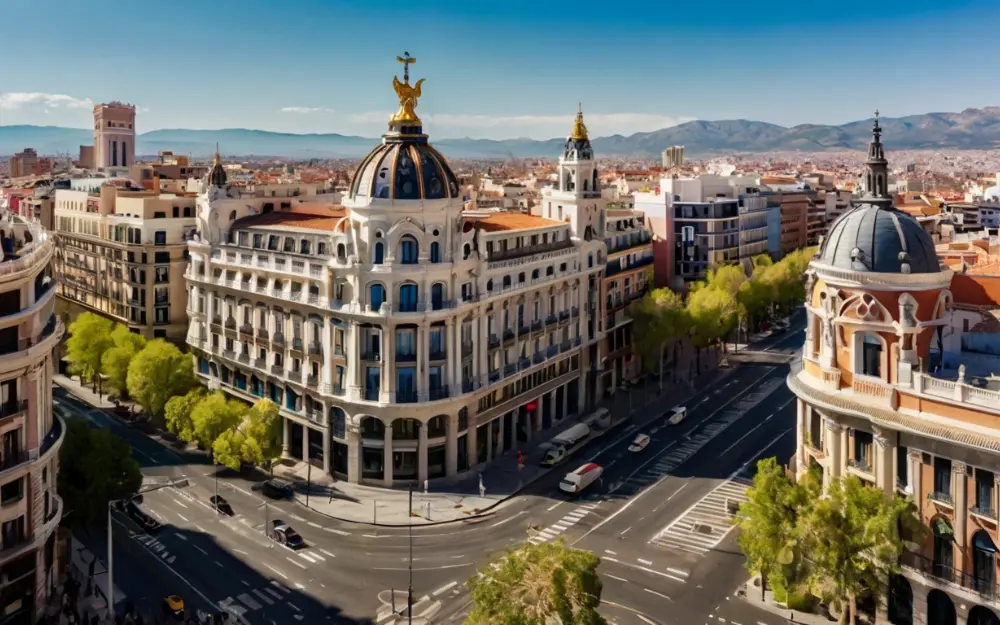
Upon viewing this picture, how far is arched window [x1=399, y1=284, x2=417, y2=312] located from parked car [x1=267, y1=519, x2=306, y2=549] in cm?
2160

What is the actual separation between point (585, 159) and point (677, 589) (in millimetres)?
57061

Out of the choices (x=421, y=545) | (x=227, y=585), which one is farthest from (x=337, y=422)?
(x=227, y=585)

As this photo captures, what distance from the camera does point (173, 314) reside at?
115 meters

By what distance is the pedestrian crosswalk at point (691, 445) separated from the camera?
82.2 m

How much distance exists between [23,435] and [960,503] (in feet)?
188

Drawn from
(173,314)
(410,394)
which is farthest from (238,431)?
(173,314)

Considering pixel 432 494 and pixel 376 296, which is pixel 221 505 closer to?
pixel 432 494

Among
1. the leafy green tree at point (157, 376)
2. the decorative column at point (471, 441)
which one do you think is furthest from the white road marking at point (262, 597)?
the leafy green tree at point (157, 376)

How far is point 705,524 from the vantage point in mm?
72812

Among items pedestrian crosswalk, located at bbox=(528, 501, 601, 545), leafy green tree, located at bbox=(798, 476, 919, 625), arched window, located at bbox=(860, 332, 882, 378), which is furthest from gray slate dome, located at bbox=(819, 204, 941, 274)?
pedestrian crosswalk, located at bbox=(528, 501, 601, 545)

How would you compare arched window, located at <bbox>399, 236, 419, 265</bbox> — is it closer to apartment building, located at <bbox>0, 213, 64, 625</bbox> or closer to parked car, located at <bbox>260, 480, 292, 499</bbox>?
parked car, located at <bbox>260, 480, 292, 499</bbox>

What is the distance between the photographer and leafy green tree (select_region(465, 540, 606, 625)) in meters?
43.7

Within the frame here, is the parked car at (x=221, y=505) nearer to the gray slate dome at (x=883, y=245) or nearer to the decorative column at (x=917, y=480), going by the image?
the gray slate dome at (x=883, y=245)

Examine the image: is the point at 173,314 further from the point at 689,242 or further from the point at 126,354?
the point at 689,242
